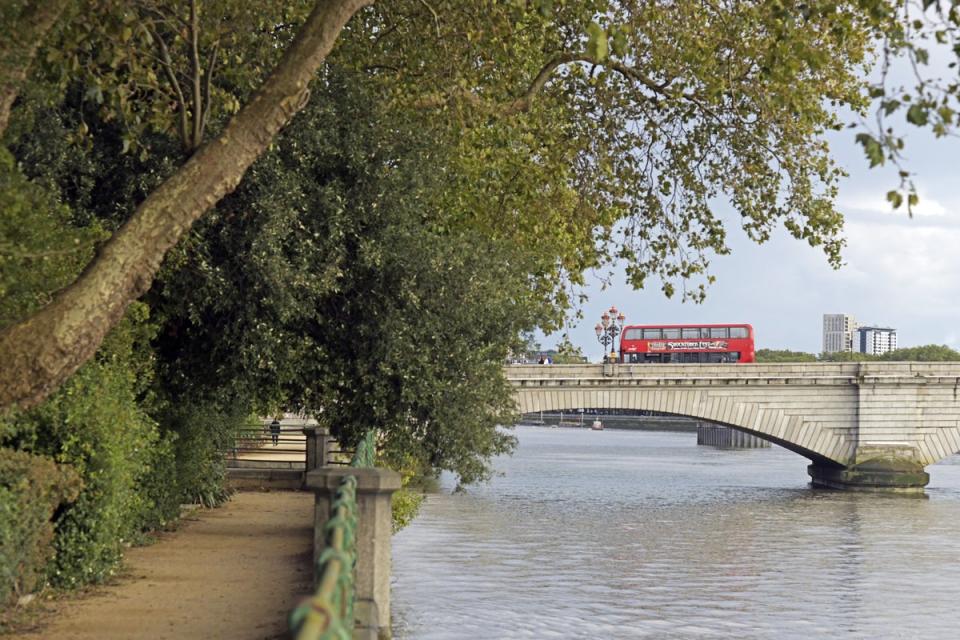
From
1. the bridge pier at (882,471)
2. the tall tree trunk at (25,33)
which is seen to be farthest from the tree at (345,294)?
the bridge pier at (882,471)

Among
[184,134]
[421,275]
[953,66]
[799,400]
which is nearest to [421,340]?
[421,275]

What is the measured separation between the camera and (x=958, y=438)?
173ft

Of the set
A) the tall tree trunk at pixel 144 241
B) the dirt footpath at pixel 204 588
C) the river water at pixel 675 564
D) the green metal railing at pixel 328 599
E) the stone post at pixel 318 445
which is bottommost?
the river water at pixel 675 564

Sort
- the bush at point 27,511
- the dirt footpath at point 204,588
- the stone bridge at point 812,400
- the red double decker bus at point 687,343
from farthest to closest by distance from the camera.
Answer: the red double decker bus at point 687,343, the stone bridge at point 812,400, the dirt footpath at point 204,588, the bush at point 27,511

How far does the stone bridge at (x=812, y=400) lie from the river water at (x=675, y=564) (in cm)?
276

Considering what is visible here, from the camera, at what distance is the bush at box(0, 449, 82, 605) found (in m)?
10.4

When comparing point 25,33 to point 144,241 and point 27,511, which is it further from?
point 27,511

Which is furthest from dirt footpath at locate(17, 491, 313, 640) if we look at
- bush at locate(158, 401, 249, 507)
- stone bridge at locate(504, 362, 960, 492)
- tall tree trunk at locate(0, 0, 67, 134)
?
stone bridge at locate(504, 362, 960, 492)

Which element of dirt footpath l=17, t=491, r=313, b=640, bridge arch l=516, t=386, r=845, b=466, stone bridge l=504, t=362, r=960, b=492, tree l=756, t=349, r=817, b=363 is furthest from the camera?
tree l=756, t=349, r=817, b=363

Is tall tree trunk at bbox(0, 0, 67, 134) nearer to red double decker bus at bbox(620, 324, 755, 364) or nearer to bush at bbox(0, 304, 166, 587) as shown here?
bush at bbox(0, 304, 166, 587)

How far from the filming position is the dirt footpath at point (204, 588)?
11062 mm

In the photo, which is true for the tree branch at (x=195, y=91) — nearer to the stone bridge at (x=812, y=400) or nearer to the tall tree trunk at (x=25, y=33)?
the tall tree trunk at (x=25, y=33)

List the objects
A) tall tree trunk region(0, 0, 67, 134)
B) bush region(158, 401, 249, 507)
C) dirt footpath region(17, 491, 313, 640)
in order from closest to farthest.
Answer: tall tree trunk region(0, 0, 67, 134) → dirt footpath region(17, 491, 313, 640) → bush region(158, 401, 249, 507)

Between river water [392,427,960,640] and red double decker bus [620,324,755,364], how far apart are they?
25122mm
